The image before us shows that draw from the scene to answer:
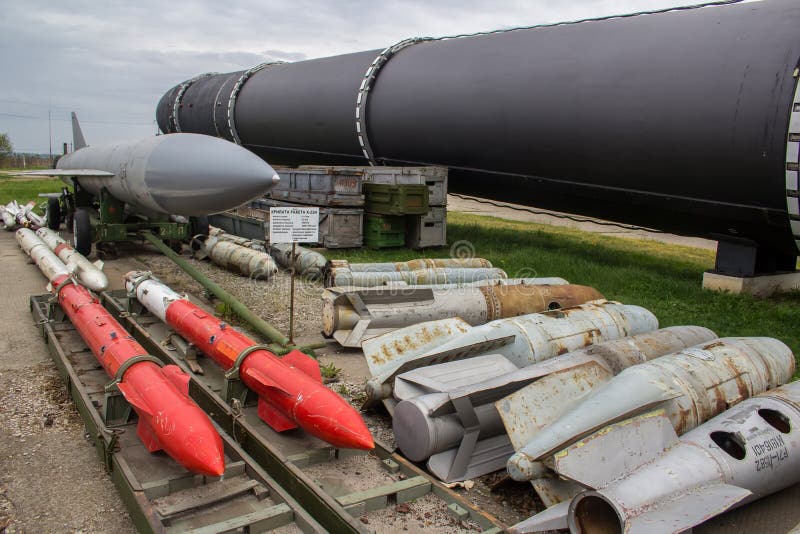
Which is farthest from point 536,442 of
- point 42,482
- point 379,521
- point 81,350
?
point 81,350

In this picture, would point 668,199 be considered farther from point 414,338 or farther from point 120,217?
point 120,217

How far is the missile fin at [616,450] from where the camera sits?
10.7 ft

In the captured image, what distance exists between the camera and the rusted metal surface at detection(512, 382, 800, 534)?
3031mm

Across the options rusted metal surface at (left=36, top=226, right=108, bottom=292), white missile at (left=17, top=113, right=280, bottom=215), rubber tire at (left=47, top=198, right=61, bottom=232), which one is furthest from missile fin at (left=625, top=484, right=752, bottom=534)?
rubber tire at (left=47, top=198, right=61, bottom=232)

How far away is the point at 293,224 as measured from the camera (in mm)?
6242

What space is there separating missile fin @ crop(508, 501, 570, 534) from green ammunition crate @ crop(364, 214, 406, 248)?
820cm

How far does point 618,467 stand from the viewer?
11.1 ft

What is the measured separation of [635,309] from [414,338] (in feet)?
8.26

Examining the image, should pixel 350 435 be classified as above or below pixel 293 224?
below

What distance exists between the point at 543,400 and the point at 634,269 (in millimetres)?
6885

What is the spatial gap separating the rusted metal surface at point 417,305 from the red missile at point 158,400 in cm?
209

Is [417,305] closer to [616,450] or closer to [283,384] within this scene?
[283,384]

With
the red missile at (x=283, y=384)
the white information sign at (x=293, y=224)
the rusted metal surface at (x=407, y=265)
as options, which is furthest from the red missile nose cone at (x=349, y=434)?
the rusted metal surface at (x=407, y=265)

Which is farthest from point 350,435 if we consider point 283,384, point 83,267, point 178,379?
point 83,267
